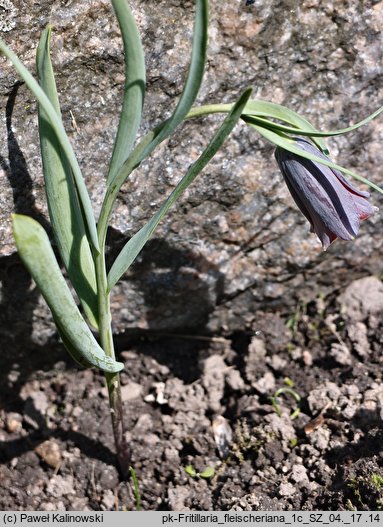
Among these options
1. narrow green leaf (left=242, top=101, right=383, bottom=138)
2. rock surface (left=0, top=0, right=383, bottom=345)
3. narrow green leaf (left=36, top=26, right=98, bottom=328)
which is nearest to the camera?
narrow green leaf (left=242, top=101, right=383, bottom=138)

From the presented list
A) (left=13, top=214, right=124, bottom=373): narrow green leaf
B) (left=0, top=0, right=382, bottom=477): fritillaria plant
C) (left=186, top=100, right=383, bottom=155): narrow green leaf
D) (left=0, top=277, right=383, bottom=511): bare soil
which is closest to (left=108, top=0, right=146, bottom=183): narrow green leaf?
(left=0, top=0, right=382, bottom=477): fritillaria plant

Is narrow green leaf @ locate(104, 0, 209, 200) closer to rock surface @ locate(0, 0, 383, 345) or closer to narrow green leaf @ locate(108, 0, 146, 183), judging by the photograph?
narrow green leaf @ locate(108, 0, 146, 183)

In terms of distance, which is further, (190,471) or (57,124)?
(190,471)

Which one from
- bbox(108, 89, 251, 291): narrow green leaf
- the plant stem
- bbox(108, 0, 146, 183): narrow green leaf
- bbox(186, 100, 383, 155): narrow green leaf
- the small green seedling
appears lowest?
the small green seedling

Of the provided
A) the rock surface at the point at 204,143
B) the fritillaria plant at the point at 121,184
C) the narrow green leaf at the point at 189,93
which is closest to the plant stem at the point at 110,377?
the fritillaria plant at the point at 121,184

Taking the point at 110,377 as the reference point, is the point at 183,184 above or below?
above

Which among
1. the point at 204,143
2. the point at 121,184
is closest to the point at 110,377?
the point at 121,184

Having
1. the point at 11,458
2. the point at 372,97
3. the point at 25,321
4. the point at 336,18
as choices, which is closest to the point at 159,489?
the point at 11,458

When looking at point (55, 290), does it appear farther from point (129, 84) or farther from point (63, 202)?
point (129, 84)

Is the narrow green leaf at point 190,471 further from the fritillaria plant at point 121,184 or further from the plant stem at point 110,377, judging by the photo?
the fritillaria plant at point 121,184
